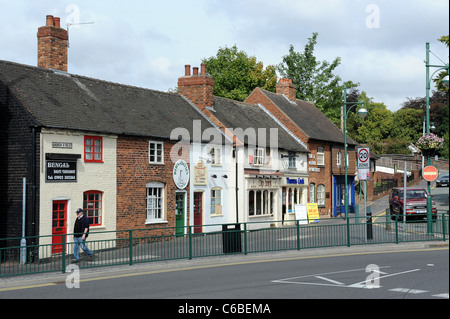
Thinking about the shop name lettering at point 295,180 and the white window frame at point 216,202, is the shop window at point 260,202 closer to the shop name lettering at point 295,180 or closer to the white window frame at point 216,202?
the shop name lettering at point 295,180

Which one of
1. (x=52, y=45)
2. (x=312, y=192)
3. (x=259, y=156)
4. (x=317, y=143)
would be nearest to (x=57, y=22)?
(x=52, y=45)

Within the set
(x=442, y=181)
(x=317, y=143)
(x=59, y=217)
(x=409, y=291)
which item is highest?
(x=317, y=143)

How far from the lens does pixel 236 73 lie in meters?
56.1

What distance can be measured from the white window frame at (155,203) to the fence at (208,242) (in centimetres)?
247

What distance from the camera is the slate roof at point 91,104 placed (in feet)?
72.5

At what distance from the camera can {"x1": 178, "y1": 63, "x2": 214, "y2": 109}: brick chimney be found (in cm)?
3300

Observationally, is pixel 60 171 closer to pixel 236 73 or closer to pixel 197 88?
pixel 197 88

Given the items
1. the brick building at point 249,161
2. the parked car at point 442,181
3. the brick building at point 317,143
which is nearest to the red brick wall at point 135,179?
the brick building at point 249,161

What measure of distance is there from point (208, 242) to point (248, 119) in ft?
61.4

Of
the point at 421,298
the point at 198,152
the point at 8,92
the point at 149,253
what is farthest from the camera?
the point at 198,152
